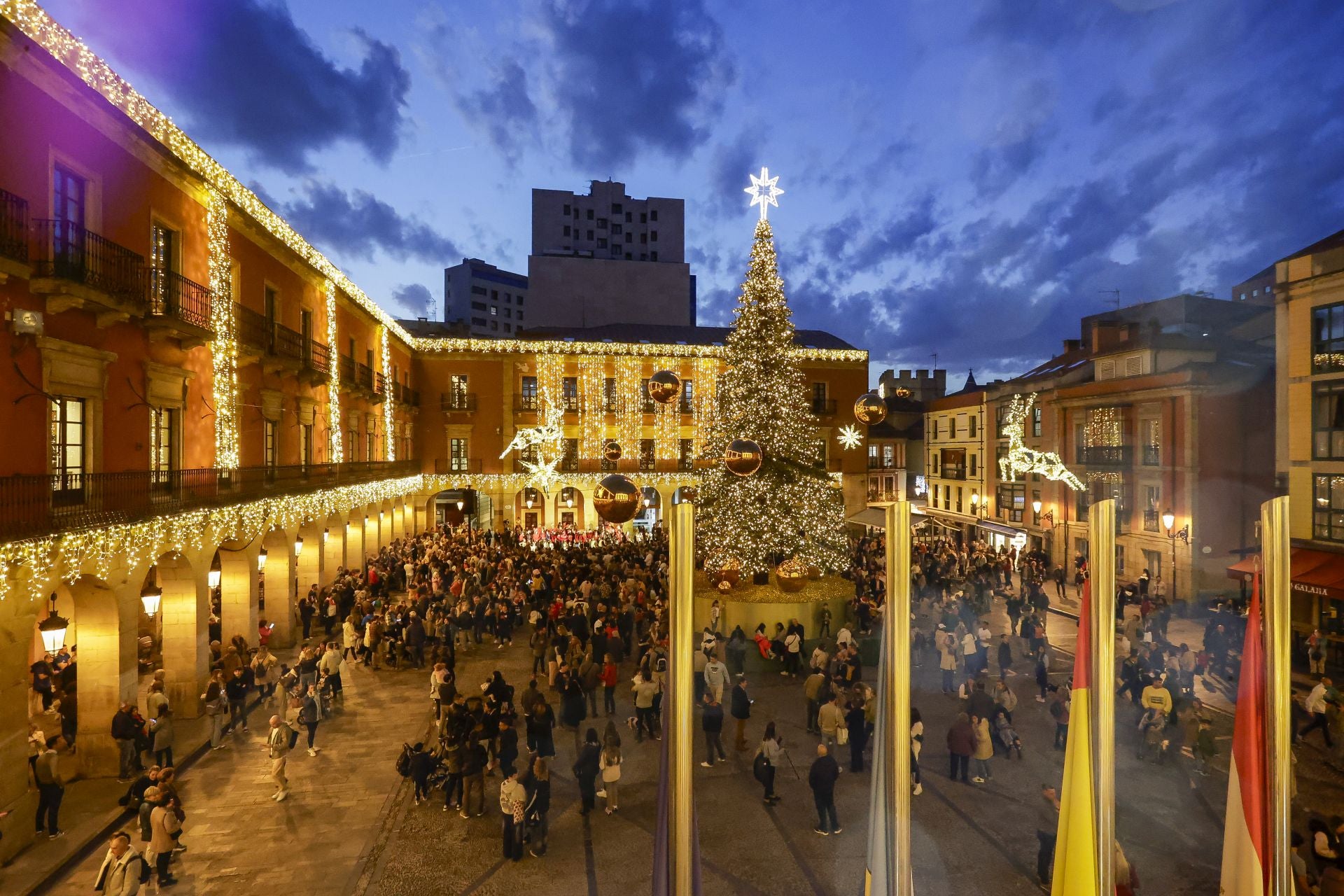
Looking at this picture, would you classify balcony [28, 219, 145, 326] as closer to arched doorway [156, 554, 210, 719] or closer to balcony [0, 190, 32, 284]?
balcony [0, 190, 32, 284]

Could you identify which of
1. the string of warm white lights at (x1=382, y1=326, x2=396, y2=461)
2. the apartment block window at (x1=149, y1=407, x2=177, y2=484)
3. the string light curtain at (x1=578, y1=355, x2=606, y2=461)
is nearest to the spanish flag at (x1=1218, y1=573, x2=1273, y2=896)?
the apartment block window at (x1=149, y1=407, x2=177, y2=484)

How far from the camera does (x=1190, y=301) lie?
101 ft

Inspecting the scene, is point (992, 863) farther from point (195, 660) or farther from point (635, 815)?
point (195, 660)

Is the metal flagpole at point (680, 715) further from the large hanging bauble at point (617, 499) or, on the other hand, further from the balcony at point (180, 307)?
the balcony at point (180, 307)

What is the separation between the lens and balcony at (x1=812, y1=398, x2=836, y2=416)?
1724 inches

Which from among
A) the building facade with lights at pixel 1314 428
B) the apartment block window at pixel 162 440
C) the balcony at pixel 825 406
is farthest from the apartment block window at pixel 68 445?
the balcony at pixel 825 406

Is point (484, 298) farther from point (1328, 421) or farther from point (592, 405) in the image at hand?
point (1328, 421)

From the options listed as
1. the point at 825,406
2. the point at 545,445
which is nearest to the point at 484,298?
the point at 545,445

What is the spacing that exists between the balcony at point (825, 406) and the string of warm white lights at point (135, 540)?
30051mm

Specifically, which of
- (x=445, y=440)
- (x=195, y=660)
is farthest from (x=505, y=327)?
(x=195, y=660)

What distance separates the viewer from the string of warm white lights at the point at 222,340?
1650cm

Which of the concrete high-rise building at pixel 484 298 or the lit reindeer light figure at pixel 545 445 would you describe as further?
the concrete high-rise building at pixel 484 298

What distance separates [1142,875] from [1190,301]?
30023mm

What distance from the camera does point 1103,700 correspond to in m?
4.46
